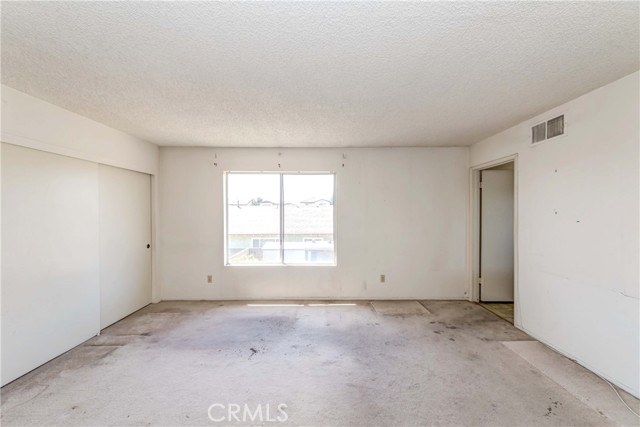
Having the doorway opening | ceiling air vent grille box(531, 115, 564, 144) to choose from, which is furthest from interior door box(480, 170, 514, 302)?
ceiling air vent grille box(531, 115, 564, 144)

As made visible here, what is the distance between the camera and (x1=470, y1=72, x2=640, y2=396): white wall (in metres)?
2.11

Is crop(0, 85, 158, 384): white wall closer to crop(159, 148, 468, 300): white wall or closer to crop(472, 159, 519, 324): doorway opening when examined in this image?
crop(159, 148, 468, 300): white wall

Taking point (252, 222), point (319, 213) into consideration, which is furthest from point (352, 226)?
point (252, 222)

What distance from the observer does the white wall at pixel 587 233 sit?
2.11 metres

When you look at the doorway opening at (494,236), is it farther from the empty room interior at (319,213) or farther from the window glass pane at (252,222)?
the window glass pane at (252,222)

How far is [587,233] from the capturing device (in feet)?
7.96

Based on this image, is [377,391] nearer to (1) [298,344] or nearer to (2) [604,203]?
(1) [298,344]

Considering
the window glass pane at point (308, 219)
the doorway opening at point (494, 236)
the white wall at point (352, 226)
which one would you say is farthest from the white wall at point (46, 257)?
the doorway opening at point (494, 236)

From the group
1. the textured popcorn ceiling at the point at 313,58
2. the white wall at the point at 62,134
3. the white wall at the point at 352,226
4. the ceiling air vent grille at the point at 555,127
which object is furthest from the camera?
the white wall at the point at 352,226

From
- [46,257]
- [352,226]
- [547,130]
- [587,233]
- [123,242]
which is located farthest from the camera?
[352,226]

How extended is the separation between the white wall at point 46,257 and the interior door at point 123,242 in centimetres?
19

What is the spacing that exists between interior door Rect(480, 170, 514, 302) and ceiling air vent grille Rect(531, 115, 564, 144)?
128cm

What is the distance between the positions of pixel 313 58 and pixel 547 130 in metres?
2.70

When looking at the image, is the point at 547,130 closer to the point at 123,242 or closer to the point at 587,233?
the point at 587,233
